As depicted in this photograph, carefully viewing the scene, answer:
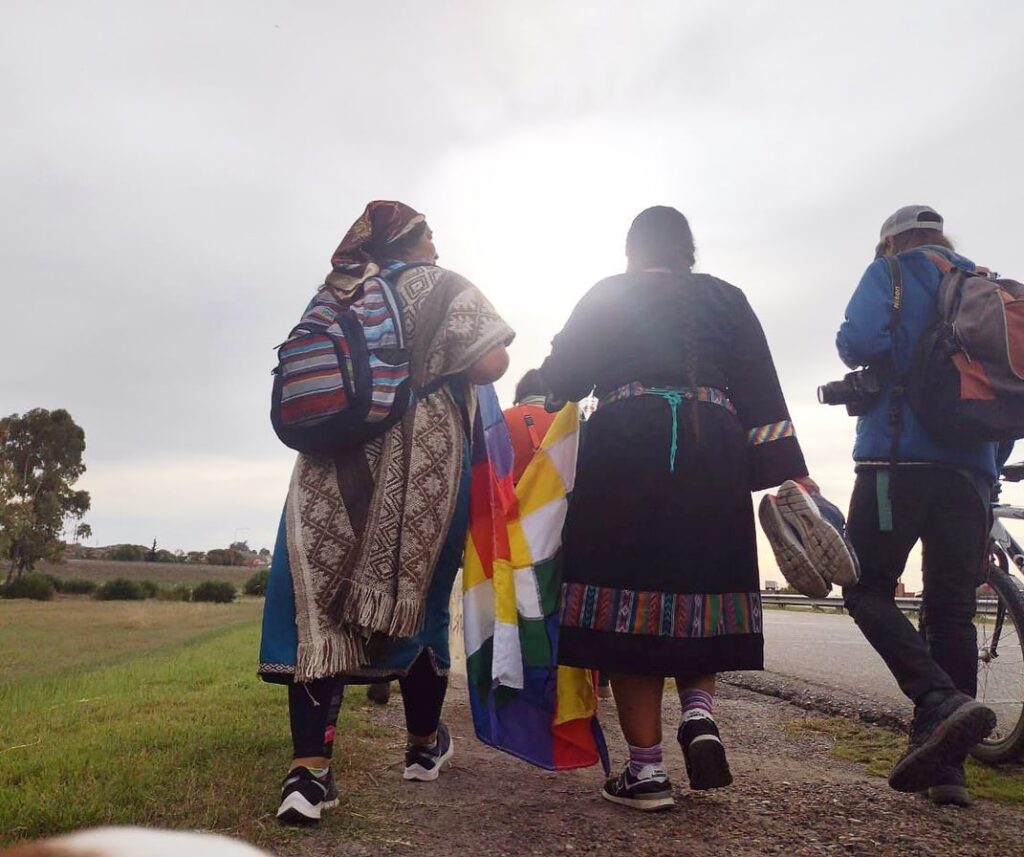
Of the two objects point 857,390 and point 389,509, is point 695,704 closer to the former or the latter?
point 389,509

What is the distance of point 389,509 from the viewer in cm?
277

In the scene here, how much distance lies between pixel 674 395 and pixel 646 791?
121 centimetres

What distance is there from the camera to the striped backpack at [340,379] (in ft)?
8.75

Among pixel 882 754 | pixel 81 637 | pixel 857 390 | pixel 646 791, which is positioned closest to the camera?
pixel 646 791

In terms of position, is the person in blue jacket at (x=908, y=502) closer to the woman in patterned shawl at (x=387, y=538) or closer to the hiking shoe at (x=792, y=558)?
the hiking shoe at (x=792, y=558)

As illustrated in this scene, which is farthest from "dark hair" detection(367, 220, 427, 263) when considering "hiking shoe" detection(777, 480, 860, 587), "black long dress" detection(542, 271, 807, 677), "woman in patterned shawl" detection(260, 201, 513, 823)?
"hiking shoe" detection(777, 480, 860, 587)

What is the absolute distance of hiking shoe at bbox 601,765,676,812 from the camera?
8.79ft

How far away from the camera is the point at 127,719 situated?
13.9 feet

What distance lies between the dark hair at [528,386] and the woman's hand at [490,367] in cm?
200

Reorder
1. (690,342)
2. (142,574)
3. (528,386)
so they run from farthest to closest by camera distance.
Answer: (142,574), (528,386), (690,342)

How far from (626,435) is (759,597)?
A: 2.24 ft

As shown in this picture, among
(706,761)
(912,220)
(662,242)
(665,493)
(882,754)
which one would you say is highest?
(912,220)

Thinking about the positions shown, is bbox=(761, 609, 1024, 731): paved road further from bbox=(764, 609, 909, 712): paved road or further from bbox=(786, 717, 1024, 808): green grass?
bbox=(786, 717, 1024, 808): green grass

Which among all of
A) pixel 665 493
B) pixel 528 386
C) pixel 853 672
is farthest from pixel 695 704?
pixel 853 672
